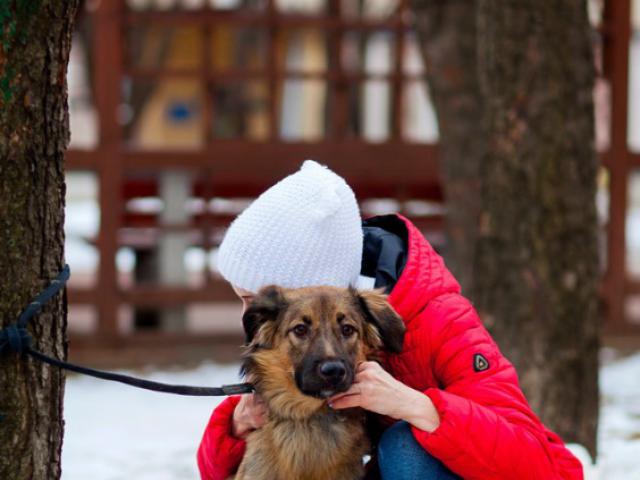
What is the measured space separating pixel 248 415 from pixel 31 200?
3.43 feet

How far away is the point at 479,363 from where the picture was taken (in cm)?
354

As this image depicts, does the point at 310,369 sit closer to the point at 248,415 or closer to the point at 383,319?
the point at 383,319

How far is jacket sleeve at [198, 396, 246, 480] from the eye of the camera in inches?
157

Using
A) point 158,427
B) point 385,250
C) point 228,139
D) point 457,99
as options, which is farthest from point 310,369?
point 228,139

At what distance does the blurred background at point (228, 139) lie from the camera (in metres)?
9.65

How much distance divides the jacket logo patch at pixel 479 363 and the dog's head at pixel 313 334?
229mm

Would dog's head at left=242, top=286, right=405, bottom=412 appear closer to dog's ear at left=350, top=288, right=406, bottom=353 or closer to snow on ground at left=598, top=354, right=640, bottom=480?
dog's ear at left=350, top=288, right=406, bottom=353

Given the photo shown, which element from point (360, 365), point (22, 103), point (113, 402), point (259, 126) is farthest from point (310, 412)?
point (259, 126)

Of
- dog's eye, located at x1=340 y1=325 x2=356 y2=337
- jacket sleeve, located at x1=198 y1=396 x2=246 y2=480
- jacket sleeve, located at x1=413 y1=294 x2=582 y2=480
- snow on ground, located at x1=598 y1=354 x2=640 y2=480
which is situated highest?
dog's eye, located at x1=340 y1=325 x2=356 y2=337

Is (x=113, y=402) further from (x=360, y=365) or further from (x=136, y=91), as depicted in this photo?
(x=360, y=365)

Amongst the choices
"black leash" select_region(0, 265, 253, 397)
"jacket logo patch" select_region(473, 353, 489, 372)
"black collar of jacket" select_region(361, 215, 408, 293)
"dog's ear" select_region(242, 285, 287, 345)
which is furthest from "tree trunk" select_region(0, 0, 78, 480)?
"jacket logo patch" select_region(473, 353, 489, 372)

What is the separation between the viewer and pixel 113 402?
27.9ft

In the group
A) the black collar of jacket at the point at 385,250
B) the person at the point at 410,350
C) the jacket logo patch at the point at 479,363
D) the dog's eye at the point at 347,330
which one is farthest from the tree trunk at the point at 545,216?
the dog's eye at the point at 347,330

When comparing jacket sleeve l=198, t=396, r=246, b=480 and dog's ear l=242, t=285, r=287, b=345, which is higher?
dog's ear l=242, t=285, r=287, b=345
